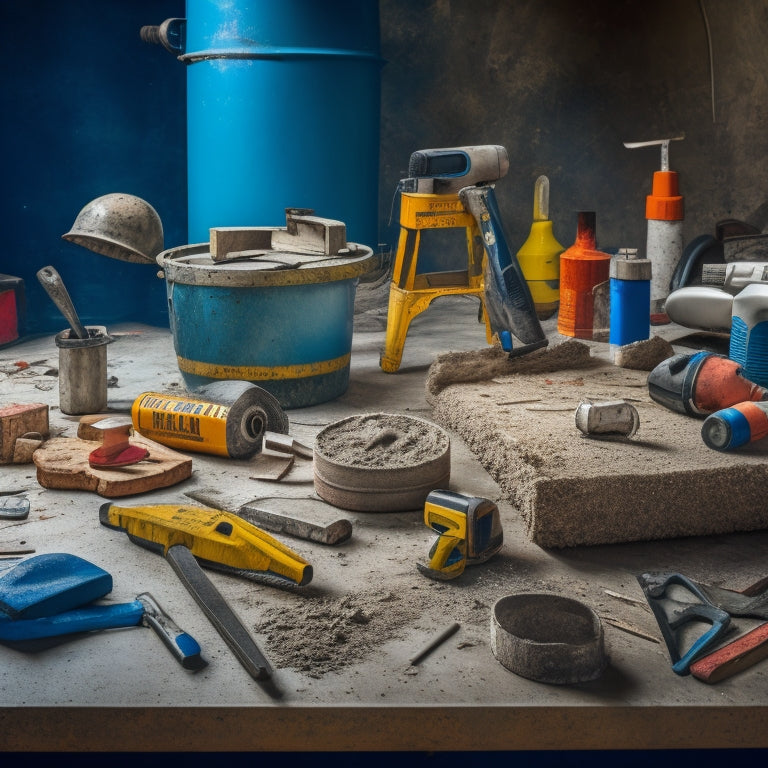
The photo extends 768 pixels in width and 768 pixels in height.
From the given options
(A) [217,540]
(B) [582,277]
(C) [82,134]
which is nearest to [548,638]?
(A) [217,540]

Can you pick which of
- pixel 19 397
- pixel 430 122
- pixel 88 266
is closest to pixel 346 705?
pixel 19 397

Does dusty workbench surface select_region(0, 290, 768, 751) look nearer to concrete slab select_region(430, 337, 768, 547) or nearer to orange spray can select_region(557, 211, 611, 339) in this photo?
concrete slab select_region(430, 337, 768, 547)

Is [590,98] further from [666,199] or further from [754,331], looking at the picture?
[754,331]

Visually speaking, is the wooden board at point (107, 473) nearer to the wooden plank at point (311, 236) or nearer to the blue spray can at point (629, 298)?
the wooden plank at point (311, 236)

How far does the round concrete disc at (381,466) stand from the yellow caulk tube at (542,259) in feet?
5.95

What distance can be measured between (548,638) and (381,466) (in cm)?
73

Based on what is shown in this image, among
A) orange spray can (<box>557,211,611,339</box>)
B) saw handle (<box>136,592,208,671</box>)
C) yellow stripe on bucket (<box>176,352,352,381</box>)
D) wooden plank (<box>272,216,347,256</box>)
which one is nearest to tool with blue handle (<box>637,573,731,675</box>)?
saw handle (<box>136,592,208,671</box>)

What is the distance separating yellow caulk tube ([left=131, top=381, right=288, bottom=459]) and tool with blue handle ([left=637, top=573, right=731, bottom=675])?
3.73 feet

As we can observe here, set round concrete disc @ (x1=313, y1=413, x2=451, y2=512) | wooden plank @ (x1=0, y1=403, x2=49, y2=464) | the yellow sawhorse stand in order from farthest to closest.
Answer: the yellow sawhorse stand
wooden plank @ (x1=0, y1=403, x2=49, y2=464)
round concrete disc @ (x1=313, y1=413, x2=451, y2=512)

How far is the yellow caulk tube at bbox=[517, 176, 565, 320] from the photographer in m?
4.02

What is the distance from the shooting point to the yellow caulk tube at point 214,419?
8.31ft

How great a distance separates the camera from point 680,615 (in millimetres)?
1668

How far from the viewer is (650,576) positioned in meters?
1.84

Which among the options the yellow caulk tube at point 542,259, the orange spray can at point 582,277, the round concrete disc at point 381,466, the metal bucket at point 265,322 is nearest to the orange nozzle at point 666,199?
the orange spray can at point 582,277
